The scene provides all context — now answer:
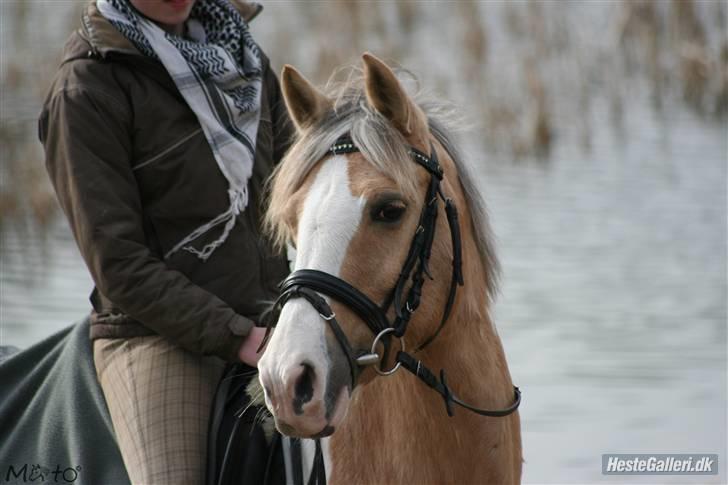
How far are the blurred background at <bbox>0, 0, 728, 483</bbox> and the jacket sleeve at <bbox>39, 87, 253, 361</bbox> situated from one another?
3467mm

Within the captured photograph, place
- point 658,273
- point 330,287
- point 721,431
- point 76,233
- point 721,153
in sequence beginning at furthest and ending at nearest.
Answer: point 721,153, point 658,273, point 721,431, point 76,233, point 330,287

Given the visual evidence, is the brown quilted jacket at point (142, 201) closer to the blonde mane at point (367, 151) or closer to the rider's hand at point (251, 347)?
the rider's hand at point (251, 347)

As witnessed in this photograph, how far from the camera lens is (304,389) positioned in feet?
8.87

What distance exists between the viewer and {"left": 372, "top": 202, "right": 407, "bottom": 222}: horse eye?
2885 millimetres

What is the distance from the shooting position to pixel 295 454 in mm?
3275

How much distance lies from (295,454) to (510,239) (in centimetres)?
729

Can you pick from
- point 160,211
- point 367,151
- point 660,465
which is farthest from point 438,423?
point 660,465

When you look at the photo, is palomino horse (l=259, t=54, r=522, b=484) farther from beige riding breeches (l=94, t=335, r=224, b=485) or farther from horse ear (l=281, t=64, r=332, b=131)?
beige riding breeches (l=94, t=335, r=224, b=485)

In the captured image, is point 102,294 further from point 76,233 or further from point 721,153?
point 721,153

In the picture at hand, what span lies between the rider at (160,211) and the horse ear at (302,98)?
0.50m

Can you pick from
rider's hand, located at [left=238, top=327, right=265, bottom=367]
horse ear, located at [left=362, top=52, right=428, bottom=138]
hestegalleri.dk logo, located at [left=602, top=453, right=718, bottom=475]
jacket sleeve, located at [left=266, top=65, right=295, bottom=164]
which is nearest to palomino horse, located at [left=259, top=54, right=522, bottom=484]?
horse ear, located at [left=362, top=52, right=428, bottom=138]

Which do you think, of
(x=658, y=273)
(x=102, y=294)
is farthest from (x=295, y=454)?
(x=658, y=273)

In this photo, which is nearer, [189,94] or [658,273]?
[189,94]

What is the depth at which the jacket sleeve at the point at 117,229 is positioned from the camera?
11.1 feet
